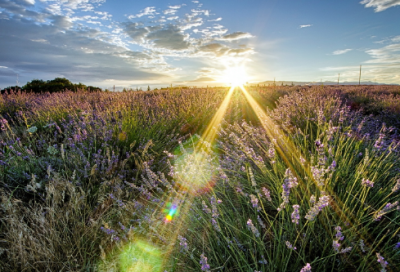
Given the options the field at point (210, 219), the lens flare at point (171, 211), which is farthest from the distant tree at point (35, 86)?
the lens flare at point (171, 211)

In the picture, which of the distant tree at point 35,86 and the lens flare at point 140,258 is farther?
the distant tree at point 35,86

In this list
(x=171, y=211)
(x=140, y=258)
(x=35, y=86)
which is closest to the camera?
(x=140, y=258)

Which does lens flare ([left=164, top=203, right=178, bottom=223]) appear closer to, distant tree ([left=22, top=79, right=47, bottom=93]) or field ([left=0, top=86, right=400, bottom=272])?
field ([left=0, top=86, right=400, bottom=272])

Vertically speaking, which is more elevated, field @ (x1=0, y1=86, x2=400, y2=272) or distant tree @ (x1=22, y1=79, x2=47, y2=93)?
distant tree @ (x1=22, y1=79, x2=47, y2=93)

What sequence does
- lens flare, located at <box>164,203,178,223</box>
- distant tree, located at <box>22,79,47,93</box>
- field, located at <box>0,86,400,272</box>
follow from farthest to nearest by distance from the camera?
distant tree, located at <box>22,79,47,93</box> < lens flare, located at <box>164,203,178,223</box> < field, located at <box>0,86,400,272</box>

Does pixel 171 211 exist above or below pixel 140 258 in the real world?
above

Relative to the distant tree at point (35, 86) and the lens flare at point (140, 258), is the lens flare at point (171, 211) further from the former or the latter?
the distant tree at point (35, 86)

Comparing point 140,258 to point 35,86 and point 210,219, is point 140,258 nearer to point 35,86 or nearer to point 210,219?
point 210,219

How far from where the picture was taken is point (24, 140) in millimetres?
4062

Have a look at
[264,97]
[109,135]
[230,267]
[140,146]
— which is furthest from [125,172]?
[264,97]

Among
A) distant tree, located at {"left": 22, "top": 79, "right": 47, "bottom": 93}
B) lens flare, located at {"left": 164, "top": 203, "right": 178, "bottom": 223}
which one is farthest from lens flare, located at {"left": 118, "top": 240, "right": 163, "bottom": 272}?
distant tree, located at {"left": 22, "top": 79, "right": 47, "bottom": 93}

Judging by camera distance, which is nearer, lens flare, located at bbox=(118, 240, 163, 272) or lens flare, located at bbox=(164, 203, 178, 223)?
lens flare, located at bbox=(118, 240, 163, 272)

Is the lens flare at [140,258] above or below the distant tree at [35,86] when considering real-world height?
below

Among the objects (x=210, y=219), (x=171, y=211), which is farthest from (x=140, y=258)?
(x=210, y=219)
